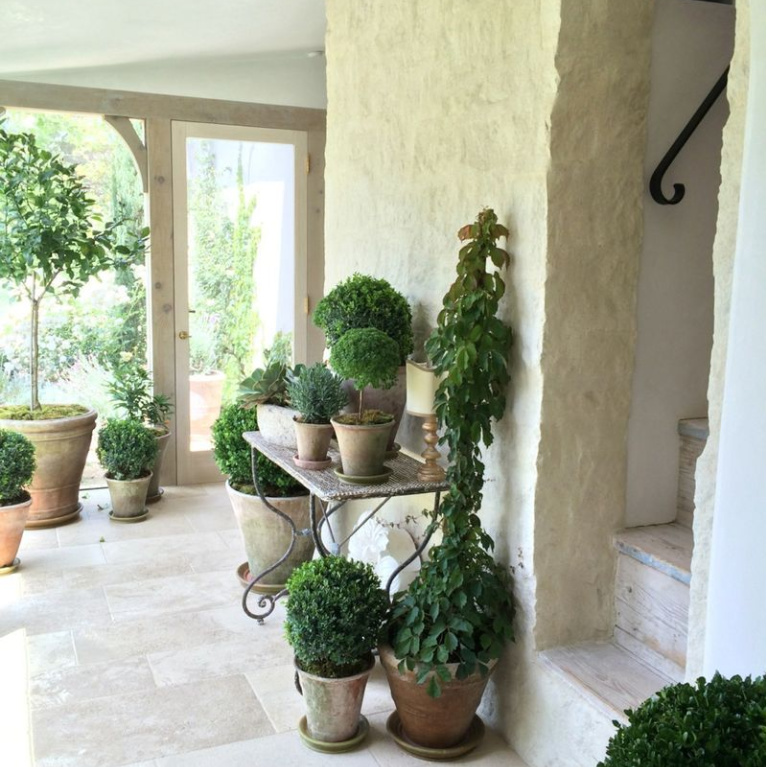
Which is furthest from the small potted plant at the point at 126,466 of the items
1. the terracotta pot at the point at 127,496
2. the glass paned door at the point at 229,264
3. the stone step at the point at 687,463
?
the stone step at the point at 687,463

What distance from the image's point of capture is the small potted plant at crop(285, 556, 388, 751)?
249cm

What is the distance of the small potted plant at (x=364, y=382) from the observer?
2.67m

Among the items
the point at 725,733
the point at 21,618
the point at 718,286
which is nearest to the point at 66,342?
the point at 21,618

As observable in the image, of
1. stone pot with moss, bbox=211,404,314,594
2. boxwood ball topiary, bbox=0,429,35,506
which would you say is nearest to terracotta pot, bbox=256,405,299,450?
stone pot with moss, bbox=211,404,314,594

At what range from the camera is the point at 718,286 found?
1805 mm

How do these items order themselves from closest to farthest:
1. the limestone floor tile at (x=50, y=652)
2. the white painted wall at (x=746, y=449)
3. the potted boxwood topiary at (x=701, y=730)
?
1. the potted boxwood topiary at (x=701, y=730)
2. the white painted wall at (x=746, y=449)
3. the limestone floor tile at (x=50, y=652)

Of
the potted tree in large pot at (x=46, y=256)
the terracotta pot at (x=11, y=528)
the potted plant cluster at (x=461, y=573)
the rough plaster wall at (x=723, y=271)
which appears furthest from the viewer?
the potted tree in large pot at (x=46, y=256)

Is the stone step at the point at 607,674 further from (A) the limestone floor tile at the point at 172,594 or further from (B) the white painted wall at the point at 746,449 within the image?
(A) the limestone floor tile at the point at 172,594

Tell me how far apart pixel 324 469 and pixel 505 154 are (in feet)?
3.73

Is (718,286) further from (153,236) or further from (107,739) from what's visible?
(153,236)

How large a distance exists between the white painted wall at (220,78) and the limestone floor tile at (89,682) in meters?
3.47

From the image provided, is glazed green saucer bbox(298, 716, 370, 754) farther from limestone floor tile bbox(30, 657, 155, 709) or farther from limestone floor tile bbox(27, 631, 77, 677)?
limestone floor tile bbox(27, 631, 77, 677)

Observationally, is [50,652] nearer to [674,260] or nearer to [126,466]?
[126,466]

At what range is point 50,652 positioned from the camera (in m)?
3.18
